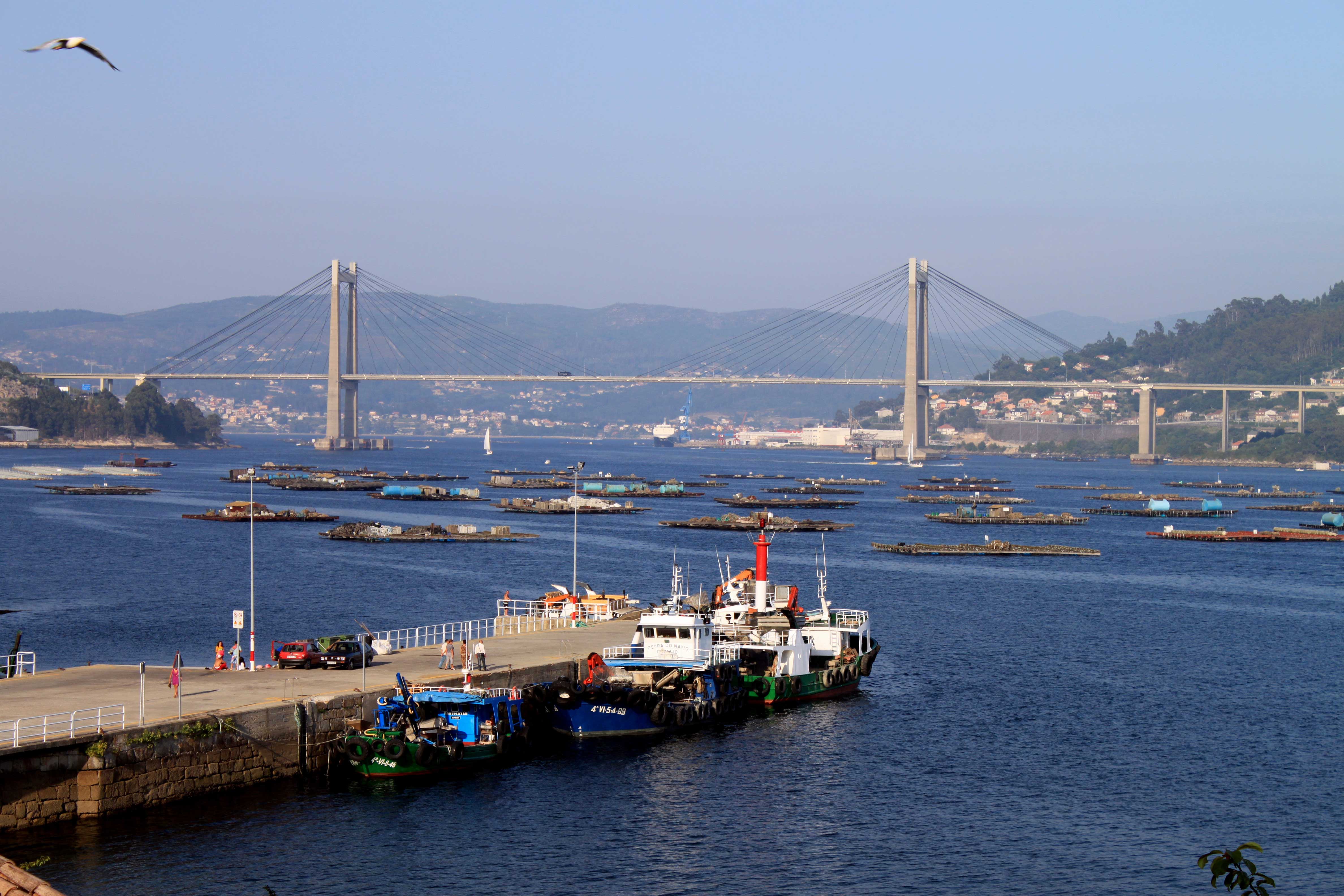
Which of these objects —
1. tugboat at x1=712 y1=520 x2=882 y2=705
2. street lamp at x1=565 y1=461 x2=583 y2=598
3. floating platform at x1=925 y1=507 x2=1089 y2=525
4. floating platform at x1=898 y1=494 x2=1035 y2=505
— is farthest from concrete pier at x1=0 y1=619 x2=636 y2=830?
floating platform at x1=898 y1=494 x2=1035 y2=505

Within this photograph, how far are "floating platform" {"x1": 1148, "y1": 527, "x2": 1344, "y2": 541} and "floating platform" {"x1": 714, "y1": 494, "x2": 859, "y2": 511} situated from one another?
35502 millimetres

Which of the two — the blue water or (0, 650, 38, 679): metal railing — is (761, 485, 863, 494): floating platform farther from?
(0, 650, 38, 679): metal railing

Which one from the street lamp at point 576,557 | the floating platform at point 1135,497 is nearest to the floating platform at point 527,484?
the street lamp at point 576,557

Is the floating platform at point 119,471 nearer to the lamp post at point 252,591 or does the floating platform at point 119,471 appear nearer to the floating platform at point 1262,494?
the lamp post at point 252,591

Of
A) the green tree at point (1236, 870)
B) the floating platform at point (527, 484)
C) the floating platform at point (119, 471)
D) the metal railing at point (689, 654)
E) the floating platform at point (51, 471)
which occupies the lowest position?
the floating platform at point (527, 484)

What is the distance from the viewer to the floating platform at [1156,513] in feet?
455

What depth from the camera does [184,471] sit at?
19412 cm

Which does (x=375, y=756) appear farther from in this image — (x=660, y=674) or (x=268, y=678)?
(x=660, y=674)

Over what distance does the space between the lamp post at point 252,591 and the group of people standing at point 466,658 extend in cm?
530

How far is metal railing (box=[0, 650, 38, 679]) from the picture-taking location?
36.2 meters

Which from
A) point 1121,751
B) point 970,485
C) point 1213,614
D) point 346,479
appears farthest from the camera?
point 970,485

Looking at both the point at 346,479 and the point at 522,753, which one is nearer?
the point at 522,753

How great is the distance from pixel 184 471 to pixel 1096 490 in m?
127

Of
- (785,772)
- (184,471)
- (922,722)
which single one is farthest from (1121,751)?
(184,471)
